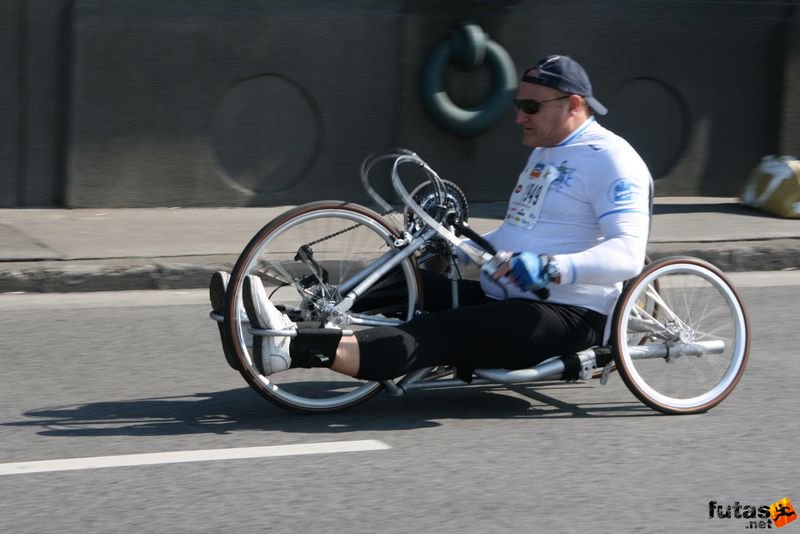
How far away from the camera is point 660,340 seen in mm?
5465

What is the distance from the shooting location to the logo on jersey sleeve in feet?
16.3

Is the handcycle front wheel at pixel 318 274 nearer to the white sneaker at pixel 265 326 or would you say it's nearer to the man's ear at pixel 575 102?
the white sneaker at pixel 265 326

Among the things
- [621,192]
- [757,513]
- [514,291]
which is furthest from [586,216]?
[757,513]

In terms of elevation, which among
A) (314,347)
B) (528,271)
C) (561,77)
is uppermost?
(561,77)

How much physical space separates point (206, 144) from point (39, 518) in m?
6.43

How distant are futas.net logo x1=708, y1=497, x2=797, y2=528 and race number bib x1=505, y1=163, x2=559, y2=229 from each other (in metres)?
1.41

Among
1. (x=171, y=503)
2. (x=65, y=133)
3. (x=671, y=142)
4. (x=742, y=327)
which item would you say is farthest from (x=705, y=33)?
(x=171, y=503)

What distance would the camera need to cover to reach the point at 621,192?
4.98 meters

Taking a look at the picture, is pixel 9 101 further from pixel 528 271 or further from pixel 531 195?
pixel 528 271

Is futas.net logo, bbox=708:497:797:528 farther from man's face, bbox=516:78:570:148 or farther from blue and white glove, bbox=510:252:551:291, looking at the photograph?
man's face, bbox=516:78:570:148

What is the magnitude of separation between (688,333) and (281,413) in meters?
1.63

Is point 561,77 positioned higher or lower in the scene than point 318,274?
higher

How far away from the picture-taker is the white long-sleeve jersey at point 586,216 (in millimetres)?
4969

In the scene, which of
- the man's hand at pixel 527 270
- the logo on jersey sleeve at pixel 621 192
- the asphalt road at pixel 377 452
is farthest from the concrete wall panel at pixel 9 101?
the logo on jersey sleeve at pixel 621 192
